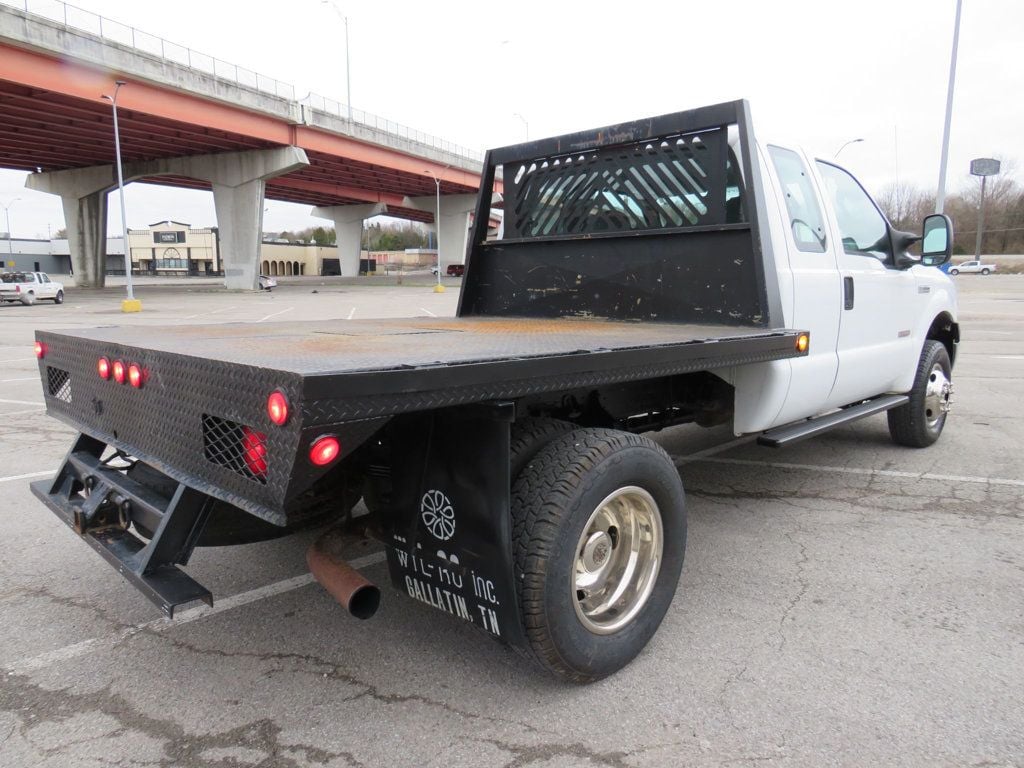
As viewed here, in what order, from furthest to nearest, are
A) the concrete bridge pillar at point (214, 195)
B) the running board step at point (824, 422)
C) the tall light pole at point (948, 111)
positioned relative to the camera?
the concrete bridge pillar at point (214, 195)
the tall light pole at point (948, 111)
the running board step at point (824, 422)

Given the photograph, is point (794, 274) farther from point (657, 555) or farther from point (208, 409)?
point (208, 409)

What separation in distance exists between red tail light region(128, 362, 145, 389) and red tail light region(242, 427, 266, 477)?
73 centimetres

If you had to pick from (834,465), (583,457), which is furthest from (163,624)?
(834,465)

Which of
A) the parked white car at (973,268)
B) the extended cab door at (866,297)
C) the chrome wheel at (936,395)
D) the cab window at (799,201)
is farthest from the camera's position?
the parked white car at (973,268)

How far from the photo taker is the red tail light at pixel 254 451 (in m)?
2.01

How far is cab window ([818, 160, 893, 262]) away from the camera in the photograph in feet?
15.3

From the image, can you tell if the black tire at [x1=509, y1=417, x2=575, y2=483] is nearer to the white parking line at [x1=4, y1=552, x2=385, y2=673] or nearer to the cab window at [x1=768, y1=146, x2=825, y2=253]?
the white parking line at [x1=4, y1=552, x2=385, y2=673]

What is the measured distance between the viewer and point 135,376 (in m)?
2.59

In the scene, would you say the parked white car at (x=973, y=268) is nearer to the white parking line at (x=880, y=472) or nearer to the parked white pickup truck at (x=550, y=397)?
the white parking line at (x=880, y=472)

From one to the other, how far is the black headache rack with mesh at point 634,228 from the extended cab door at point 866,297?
91 centimetres

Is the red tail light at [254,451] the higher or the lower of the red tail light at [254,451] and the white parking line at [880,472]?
the higher

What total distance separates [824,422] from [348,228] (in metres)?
83.0

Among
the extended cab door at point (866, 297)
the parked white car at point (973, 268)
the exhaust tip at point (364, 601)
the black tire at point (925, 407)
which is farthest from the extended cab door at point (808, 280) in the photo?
the parked white car at point (973, 268)

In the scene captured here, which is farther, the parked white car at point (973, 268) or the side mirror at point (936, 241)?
the parked white car at point (973, 268)
